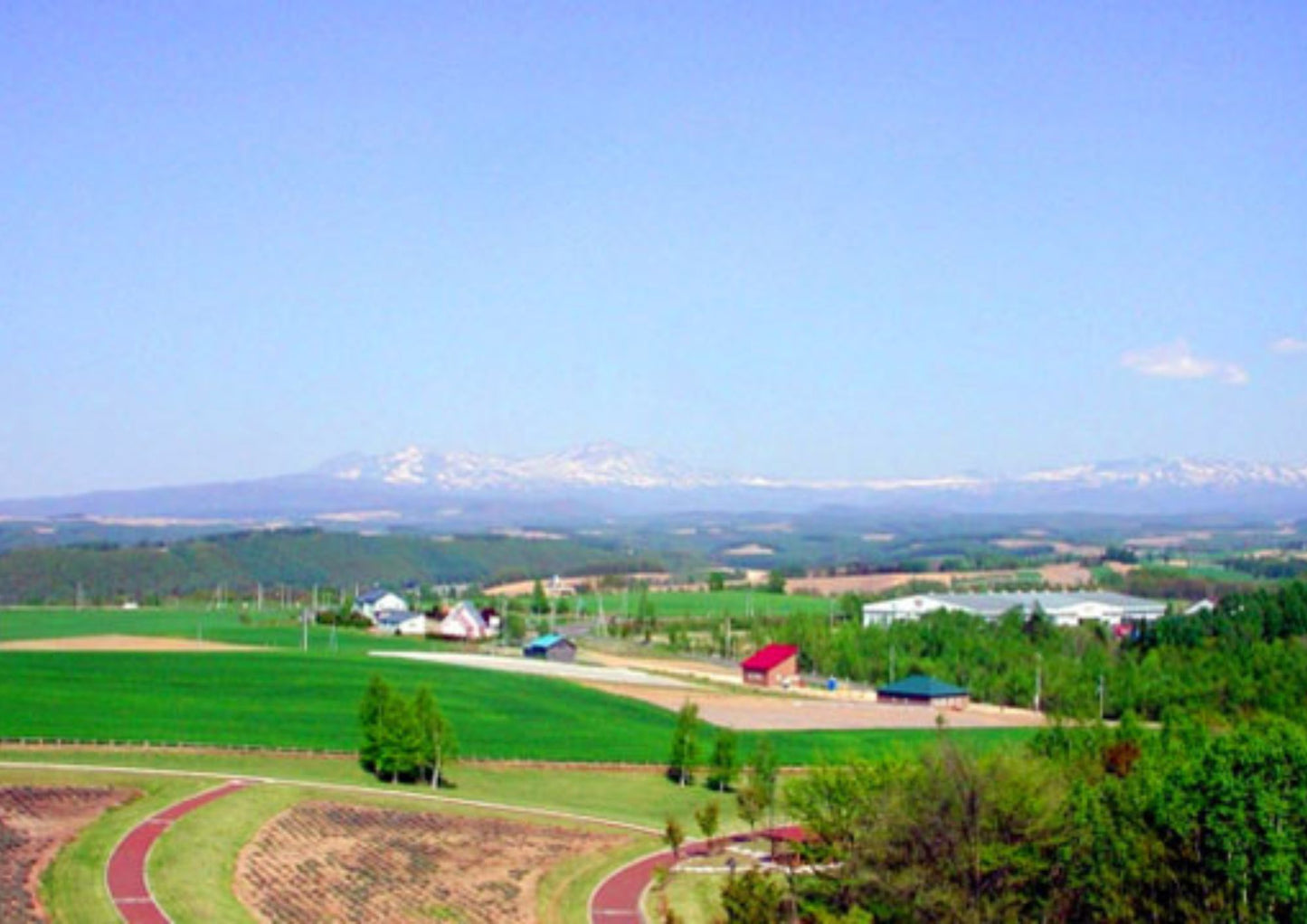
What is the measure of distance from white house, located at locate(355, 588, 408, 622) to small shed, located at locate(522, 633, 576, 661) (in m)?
19.9

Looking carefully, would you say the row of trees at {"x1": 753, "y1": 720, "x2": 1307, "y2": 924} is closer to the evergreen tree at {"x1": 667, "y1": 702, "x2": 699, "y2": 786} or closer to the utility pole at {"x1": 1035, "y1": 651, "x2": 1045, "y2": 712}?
the evergreen tree at {"x1": 667, "y1": 702, "x2": 699, "y2": 786}

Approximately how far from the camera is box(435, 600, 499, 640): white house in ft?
325

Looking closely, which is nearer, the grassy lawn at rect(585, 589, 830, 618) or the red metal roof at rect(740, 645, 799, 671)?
the red metal roof at rect(740, 645, 799, 671)

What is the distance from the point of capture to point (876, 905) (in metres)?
32.9

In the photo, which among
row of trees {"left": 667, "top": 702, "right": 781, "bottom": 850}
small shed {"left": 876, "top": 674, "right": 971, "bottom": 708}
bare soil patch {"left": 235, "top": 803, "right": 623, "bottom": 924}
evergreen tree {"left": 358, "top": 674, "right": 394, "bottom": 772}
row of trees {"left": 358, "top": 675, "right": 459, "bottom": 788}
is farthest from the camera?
small shed {"left": 876, "top": 674, "right": 971, "bottom": 708}

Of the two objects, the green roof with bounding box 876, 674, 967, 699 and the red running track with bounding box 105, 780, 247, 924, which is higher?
the red running track with bounding box 105, 780, 247, 924

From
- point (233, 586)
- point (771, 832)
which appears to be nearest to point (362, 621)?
point (233, 586)

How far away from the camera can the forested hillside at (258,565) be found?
13738 cm

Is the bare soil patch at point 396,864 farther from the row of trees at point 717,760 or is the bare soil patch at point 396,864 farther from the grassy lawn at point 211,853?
the row of trees at point 717,760

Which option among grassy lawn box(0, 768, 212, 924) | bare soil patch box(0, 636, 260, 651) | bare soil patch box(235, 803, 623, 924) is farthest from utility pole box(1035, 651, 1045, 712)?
grassy lawn box(0, 768, 212, 924)

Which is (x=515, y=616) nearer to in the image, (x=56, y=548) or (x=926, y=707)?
(x=926, y=707)

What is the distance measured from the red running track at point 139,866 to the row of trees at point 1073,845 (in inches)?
402

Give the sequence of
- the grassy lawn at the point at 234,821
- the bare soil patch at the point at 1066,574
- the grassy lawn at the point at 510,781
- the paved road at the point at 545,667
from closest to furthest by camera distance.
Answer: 1. the grassy lawn at the point at 234,821
2. the grassy lawn at the point at 510,781
3. the paved road at the point at 545,667
4. the bare soil patch at the point at 1066,574

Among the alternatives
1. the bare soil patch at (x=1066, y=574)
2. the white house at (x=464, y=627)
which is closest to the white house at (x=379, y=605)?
the white house at (x=464, y=627)
